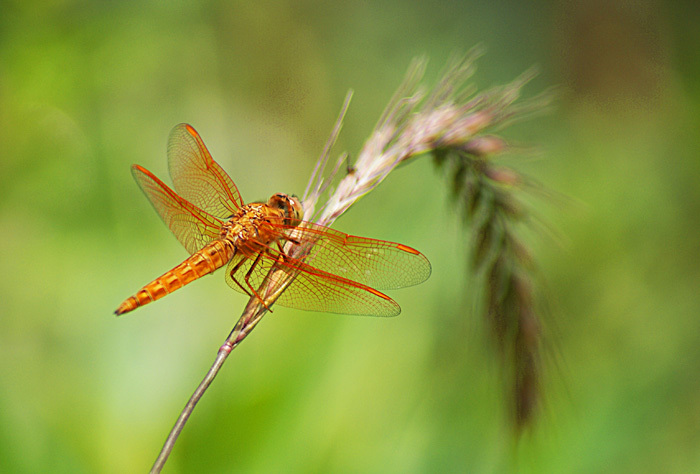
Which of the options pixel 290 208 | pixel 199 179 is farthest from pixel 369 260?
pixel 199 179

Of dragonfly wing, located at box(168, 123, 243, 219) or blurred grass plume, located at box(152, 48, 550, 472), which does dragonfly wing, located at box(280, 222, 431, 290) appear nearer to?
blurred grass plume, located at box(152, 48, 550, 472)

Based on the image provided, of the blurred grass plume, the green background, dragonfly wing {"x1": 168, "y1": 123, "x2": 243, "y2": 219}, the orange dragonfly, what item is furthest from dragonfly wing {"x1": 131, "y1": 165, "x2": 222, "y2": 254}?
the green background

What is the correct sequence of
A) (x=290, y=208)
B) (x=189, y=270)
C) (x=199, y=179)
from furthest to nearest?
(x=199, y=179) → (x=290, y=208) → (x=189, y=270)

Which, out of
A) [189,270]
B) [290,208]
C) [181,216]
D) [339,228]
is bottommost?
[189,270]

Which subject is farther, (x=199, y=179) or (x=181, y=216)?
(x=199, y=179)

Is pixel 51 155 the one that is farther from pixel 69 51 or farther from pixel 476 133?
pixel 476 133

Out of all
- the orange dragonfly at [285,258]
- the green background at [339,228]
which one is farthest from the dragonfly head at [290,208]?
the green background at [339,228]

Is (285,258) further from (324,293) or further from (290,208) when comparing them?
(290,208)
